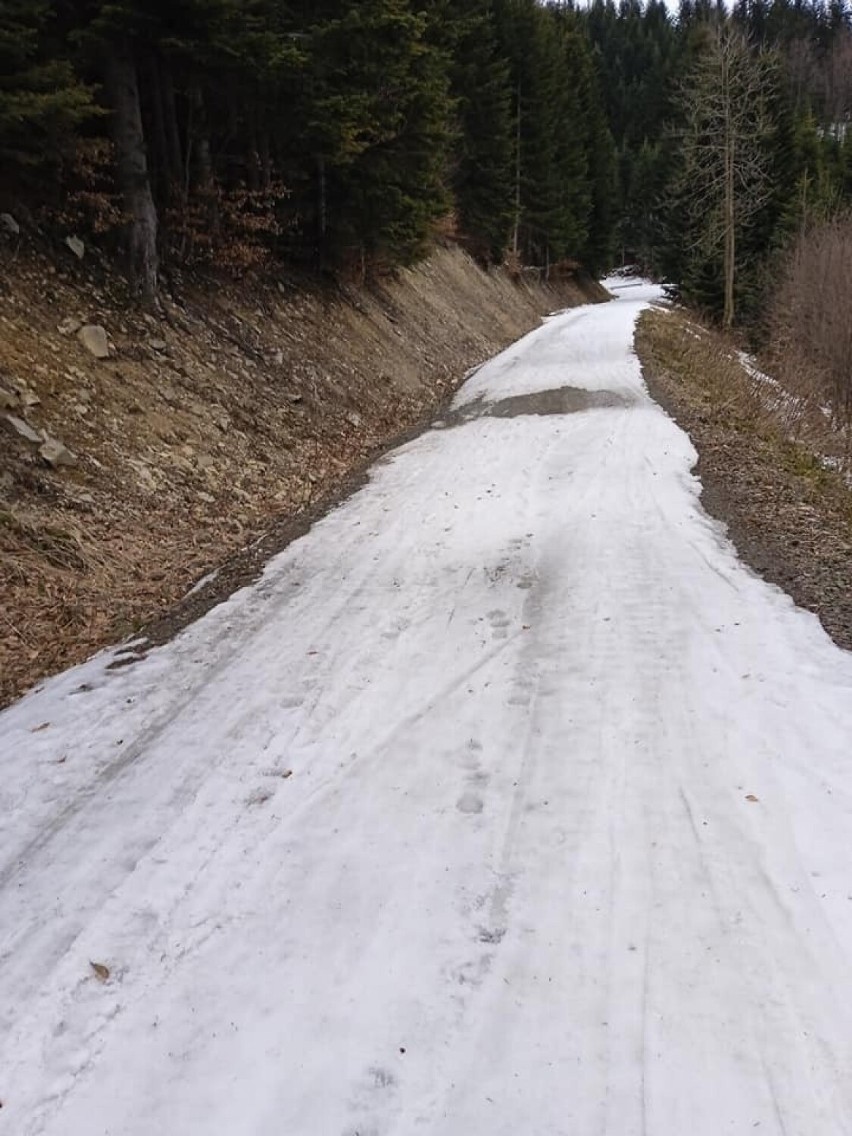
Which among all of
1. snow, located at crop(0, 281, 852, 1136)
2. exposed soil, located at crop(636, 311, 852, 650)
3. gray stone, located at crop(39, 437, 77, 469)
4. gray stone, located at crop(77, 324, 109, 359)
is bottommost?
snow, located at crop(0, 281, 852, 1136)

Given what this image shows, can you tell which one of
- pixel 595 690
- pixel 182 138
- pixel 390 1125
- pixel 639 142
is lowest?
pixel 390 1125

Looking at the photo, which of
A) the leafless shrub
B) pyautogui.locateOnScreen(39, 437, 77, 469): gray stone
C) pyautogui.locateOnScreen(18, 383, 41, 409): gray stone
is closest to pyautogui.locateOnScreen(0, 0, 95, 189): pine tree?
pyautogui.locateOnScreen(18, 383, 41, 409): gray stone

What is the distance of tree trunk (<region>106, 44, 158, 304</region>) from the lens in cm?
946

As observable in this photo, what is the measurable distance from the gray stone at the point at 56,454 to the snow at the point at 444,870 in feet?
7.86

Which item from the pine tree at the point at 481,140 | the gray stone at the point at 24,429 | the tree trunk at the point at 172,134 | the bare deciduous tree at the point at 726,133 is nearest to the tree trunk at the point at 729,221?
the bare deciduous tree at the point at 726,133

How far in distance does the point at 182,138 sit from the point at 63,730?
1113 centimetres

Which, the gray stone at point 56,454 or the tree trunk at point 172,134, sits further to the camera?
the tree trunk at point 172,134

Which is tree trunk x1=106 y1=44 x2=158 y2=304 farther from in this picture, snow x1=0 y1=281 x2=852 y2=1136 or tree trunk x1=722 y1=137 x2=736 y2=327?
tree trunk x1=722 y1=137 x2=736 y2=327

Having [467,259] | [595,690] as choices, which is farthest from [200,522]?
[467,259]

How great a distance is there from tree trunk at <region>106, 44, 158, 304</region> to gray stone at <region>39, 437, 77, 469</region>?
3.59m

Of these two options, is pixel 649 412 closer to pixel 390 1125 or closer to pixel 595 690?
pixel 595 690

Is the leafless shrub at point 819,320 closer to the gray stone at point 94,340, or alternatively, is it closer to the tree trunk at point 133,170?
the tree trunk at point 133,170

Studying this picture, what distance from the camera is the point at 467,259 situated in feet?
96.3

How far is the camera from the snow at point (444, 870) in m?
2.53
